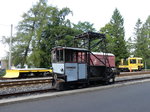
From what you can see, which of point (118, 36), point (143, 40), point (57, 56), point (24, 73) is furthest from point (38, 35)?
point (143, 40)

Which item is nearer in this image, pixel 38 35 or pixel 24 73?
pixel 24 73

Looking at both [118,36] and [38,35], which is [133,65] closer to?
[118,36]

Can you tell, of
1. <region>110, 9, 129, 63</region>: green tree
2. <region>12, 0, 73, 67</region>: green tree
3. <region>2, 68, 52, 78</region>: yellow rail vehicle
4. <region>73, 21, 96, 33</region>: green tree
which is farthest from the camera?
<region>110, 9, 129, 63</region>: green tree

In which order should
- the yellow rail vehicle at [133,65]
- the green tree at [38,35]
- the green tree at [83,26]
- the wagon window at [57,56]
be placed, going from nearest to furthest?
the wagon window at [57,56] < the green tree at [38,35] < the yellow rail vehicle at [133,65] < the green tree at [83,26]

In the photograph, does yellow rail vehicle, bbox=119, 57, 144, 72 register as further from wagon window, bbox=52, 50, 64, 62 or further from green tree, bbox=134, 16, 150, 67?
wagon window, bbox=52, 50, 64, 62

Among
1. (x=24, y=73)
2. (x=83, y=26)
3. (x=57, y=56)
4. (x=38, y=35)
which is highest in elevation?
(x=83, y=26)

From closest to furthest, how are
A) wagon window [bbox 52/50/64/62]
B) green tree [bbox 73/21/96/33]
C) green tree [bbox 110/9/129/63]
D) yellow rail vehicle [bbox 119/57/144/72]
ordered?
1. wagon window [bbox 52/50/64/62]
2. yellow rail vehicle [bbox 119/57/144/72]
3. green tree [bbox 73/21/96/33]
4. green tree [bbox 110/9/129/63]

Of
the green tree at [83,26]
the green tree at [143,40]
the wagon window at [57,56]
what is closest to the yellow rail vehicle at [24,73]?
the wagon window at [57,56]

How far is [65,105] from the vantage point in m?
5.98

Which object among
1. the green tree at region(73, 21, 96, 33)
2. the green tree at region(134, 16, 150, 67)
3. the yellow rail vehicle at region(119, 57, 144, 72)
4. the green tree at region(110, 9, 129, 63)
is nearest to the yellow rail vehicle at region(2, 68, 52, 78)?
the yellow rail vehicle at region(119, 57, 144, 72)

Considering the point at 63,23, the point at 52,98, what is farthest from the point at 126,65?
the point at 52,98

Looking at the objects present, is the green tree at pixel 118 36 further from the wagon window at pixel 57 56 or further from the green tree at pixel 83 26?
the wagon window at pixel 57 56

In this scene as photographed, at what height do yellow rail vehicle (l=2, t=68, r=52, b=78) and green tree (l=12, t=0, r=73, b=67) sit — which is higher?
green tree (l=12, t=0, r=73, b=67)

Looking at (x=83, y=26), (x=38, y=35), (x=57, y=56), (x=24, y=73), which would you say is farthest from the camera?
(x=83, y=26)
